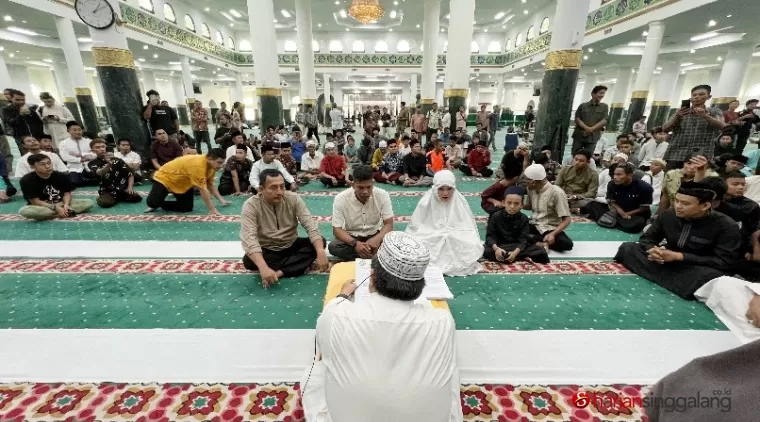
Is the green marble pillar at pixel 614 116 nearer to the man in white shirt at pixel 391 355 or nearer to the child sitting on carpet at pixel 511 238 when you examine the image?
the child sitting on carpet at pixel 511 238

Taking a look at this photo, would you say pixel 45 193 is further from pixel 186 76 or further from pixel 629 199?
pixel 186 76

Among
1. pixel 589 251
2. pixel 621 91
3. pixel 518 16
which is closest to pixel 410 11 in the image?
pixel 518 16

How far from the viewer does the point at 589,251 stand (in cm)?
323

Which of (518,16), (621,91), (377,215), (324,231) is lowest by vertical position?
(324,231)

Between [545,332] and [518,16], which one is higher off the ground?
[518,16]

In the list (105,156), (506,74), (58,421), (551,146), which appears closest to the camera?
(58,421)

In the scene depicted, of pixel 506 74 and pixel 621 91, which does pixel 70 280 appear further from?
pixel 506 74

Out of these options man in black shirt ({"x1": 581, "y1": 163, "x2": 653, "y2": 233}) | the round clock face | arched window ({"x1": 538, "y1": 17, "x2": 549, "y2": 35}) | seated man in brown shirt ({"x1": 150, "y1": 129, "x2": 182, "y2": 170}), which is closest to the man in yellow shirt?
seated man in brown shirt ({"x1": 150, "y1": 129, "x2": 182, "y2": 170})

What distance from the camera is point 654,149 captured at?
5.95 m

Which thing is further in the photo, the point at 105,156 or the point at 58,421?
the point at 105,156

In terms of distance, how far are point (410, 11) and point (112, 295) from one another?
17.3 m

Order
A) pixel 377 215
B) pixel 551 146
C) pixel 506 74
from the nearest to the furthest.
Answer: pixel 377 215 < pixel 551 146 < pixel 506 74

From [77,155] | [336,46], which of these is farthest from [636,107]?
[336,46]

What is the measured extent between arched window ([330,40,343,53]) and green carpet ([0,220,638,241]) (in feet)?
61.1
